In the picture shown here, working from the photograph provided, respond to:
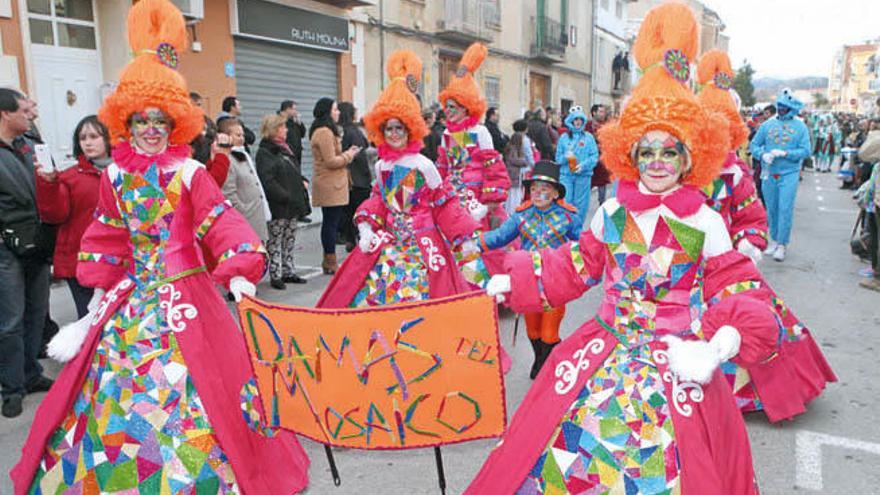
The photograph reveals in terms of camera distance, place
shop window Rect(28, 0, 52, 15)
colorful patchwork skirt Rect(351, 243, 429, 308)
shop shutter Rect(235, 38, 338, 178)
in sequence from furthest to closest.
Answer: shop shutter Rect(235, 38, 338, 178) → shop window Rect(28, 0, 52, 15) → colorful patchwork skirt Rect(351, 243, 429, 308)

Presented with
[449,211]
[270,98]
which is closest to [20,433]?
[449,211]

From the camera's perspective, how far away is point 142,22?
132 inches

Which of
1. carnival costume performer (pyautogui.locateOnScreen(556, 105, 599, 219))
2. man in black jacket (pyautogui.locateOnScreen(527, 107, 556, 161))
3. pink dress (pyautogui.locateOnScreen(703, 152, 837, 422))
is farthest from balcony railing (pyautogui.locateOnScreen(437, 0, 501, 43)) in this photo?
pink dress (pyautogui.locateOnScreen(703, 152, 837, 422))

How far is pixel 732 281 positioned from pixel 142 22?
2.86m

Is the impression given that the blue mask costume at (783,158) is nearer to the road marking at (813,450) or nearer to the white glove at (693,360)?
the road marking at (813,450)

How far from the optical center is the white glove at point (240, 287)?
297 cm

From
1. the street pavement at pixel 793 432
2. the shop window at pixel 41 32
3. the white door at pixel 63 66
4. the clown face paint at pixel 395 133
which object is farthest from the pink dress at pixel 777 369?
the shop window at pixel 41 32

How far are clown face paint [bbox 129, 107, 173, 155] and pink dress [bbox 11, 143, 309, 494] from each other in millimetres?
54

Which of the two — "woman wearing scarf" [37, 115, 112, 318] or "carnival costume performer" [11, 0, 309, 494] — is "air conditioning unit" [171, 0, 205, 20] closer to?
"woman wearing scarf" [37, 115, 112, 318]

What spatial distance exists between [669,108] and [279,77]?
39.0 ft

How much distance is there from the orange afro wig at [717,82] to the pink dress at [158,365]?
11.3 ft

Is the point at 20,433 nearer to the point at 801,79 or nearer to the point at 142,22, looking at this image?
the point at 142,22

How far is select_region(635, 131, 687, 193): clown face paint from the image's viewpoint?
102 inches

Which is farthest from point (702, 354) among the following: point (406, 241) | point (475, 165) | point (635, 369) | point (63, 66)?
point (63, 66)
